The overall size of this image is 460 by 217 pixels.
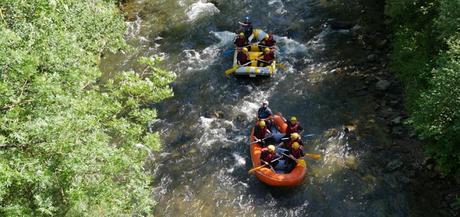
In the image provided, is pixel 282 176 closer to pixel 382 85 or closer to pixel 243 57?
pixel 382 85

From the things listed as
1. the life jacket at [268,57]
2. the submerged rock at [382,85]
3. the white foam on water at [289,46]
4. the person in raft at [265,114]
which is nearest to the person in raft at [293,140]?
the person in raft at [265,114]

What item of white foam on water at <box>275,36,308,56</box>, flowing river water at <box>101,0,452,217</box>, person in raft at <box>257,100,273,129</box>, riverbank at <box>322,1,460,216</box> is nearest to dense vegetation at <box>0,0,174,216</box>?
flowing river water at <box>101,0,452,217</box>

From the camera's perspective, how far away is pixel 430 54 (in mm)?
13039

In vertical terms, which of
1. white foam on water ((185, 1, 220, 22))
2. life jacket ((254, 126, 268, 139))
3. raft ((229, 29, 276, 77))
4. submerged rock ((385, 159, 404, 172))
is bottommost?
submerged rock ((385, 159, 404, 172))

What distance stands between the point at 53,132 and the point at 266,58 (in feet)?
36.1

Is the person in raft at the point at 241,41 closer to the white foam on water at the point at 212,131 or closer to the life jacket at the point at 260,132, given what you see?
the white foam on water at the point at 212,131

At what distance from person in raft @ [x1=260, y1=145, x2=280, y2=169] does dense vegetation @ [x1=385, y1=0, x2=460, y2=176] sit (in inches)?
158

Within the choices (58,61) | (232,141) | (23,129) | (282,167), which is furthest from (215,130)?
(23,129)

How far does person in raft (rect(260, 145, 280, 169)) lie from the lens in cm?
1238

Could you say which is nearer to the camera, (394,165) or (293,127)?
(394,165)

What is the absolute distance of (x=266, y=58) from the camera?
16.2 meters

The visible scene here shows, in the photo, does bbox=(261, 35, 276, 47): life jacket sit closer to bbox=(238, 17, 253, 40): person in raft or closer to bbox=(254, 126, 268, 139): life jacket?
bbox=(238, 17, 253, 40): person in raft

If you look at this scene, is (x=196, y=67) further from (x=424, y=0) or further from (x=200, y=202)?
(x=424, y=0)

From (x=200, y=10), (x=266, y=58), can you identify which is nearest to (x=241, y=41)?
(x=266, y=58)
